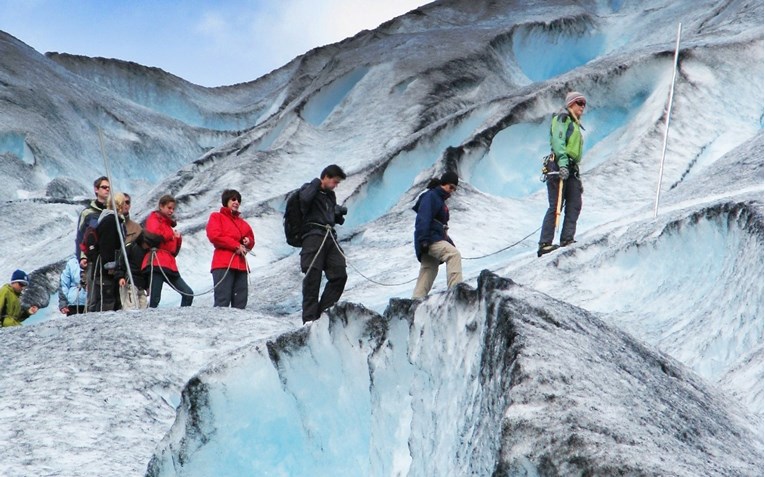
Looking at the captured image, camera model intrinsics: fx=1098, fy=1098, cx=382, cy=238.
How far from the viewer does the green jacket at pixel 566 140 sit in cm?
1250

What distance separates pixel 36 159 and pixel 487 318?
104 feet

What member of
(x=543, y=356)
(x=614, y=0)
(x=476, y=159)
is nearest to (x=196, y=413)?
(x=543, y=356)

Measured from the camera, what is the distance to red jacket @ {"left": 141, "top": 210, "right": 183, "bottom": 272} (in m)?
12.6

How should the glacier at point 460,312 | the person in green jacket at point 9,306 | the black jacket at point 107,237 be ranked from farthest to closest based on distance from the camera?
the person in green jacket at point 9,306 < the black jacket at point 107,237 < the glacier at point 460,312

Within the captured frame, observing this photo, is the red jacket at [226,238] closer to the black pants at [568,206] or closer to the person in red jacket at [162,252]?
the person in red jacket at [162,252]

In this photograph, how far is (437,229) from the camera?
35.3 ft

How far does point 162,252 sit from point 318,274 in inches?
105

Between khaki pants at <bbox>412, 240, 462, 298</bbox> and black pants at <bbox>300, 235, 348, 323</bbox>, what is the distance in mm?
787

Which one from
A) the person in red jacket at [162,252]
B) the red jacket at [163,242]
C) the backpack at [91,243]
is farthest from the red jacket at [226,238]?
the backpack at [91,243]

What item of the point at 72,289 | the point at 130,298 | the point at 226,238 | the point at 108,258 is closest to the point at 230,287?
the point at 226,238

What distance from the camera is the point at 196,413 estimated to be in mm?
7266

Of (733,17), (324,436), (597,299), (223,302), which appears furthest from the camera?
(733,17)

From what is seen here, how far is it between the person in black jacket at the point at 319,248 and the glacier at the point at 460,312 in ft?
1.45

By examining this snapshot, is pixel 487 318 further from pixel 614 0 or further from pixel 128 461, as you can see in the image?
pixel 614 0
